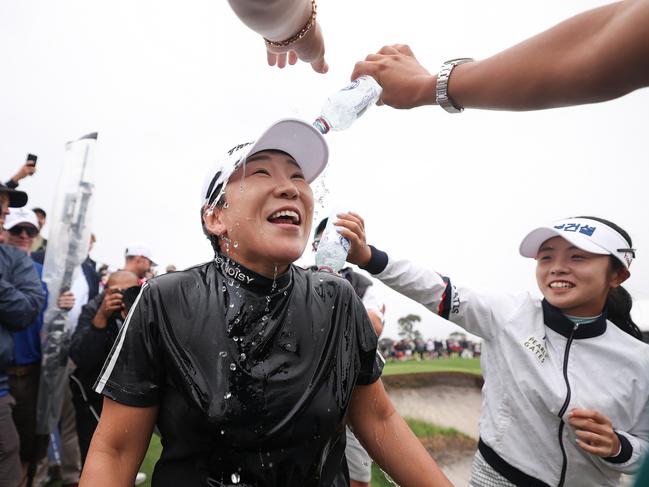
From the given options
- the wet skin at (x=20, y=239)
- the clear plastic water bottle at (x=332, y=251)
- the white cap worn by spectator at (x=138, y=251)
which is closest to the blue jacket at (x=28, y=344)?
the wet skin at (x=20, y=239)

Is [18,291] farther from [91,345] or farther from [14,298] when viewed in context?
[91,345]

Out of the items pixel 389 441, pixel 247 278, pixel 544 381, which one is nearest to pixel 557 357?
pixel 544 381

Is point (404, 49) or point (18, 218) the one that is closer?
point (404, 49)

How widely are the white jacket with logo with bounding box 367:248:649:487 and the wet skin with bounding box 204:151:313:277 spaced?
39.1 inches

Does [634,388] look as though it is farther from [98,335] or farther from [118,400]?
[98,335]

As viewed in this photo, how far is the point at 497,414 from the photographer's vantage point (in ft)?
8.23

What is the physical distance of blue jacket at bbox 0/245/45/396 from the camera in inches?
129

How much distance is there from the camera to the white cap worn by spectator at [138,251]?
5.22m

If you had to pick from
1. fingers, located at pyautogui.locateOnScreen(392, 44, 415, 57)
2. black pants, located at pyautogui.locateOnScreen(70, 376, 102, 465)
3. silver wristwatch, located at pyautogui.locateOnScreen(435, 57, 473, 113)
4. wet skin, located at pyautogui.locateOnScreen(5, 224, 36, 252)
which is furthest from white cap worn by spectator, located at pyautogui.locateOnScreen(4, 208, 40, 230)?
silver wristwatch, located at pyautogui.locateOnScreen(435, 57, 473, 113)

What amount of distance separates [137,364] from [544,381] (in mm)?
2081

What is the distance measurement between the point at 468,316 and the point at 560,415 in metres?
0.70

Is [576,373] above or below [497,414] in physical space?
above

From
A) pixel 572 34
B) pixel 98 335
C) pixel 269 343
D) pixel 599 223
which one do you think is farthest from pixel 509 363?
pixel 98 335

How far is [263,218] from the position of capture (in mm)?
1625
